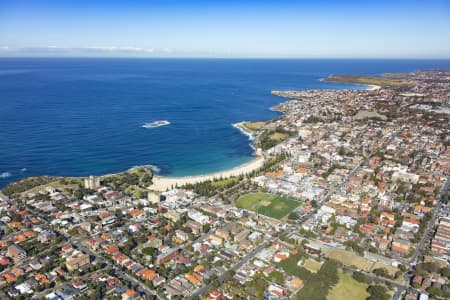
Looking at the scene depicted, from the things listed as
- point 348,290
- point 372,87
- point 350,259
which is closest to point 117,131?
point 350,259

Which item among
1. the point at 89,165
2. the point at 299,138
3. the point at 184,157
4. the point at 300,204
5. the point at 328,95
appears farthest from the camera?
the point at 328,95

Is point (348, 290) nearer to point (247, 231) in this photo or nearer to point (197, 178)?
point (247, 231)

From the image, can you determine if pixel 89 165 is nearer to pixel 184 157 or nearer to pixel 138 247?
pixel 184 157

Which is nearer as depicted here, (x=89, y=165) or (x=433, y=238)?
(x=433, y=238)

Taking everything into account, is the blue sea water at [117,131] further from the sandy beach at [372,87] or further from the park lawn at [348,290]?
the sandy beach at [372,87]

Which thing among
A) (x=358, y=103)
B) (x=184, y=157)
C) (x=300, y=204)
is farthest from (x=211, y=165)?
(x=358, y=103)
